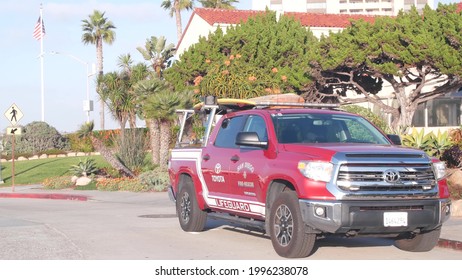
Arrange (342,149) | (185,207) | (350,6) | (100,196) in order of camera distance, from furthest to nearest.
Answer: (350,6) < (100,196) < (185,207) < (342,149)

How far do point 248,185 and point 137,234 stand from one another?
10.0 feet

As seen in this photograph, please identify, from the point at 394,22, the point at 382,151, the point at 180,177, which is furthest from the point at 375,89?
the point at 382,151

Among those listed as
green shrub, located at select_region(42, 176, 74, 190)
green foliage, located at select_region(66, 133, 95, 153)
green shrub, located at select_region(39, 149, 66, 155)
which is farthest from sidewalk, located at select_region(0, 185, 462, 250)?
green shrub, located at select_region(39, 149, 66, 155)

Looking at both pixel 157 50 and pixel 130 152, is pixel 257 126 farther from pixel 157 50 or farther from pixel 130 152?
pixel 157 50

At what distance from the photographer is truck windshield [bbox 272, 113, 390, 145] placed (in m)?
11.4

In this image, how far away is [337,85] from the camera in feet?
121

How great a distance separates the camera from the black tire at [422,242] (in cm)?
1089

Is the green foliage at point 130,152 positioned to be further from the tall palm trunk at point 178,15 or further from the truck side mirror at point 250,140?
the tall palm trunk at point 178,15

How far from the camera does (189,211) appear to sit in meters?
13.6

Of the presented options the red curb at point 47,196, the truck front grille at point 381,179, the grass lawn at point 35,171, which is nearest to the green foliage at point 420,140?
the truck front grille at point 381,179

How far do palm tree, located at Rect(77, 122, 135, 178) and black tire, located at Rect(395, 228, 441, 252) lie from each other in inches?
726

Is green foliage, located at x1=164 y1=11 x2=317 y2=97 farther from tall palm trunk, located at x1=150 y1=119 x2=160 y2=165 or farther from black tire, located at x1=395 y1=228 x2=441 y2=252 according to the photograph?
black tire, located at x1=395 y1=228 x2=441 y2=252

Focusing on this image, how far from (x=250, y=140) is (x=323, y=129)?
1.25m

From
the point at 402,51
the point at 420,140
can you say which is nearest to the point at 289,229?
the point at 420,140
